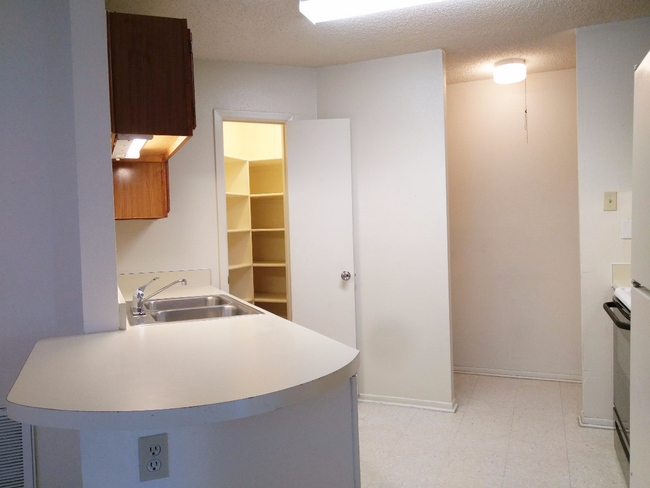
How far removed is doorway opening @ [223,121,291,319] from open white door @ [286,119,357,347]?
2.45 ft

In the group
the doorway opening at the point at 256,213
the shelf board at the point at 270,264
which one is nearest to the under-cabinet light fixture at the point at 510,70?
the doorway opening at the point at 256,213

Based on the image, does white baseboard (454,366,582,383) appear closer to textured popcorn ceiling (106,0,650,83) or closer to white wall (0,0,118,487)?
textured popcorn ceiling (106,0,650,83)

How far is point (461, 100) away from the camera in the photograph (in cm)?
435

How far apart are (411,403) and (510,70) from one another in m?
2.44

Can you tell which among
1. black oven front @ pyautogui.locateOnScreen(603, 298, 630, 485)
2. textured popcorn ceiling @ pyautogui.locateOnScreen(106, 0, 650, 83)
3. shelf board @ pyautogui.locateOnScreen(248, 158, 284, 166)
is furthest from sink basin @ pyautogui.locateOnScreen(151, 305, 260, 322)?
shelf board @ pyautogui.locateOnScreen(248, 158, 284, 166)

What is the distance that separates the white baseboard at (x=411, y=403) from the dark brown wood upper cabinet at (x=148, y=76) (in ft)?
7.96

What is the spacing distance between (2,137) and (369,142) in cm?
226

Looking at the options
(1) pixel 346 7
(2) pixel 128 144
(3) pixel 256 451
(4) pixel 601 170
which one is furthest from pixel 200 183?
(4) pixel 601 170

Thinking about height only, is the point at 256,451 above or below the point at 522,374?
above

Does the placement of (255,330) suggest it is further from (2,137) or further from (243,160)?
(243,160)

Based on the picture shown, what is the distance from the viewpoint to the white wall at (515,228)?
4.10 metres

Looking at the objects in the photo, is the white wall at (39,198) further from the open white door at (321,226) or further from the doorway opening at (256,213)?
the doorway opening at (256,213)

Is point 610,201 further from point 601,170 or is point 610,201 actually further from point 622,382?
point 622,382

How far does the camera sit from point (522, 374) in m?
4.27
